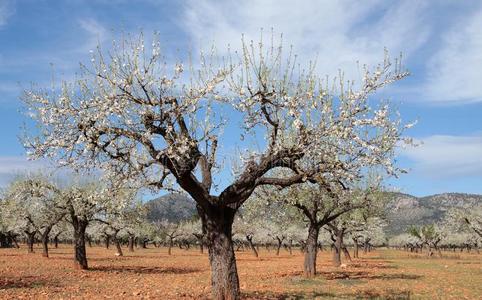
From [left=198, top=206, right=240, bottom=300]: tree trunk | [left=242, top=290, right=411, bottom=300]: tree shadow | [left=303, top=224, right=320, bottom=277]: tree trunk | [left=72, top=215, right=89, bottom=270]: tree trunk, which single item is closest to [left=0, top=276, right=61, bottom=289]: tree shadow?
[left=72, top=215, right=89, bottom=270]: tree trunk

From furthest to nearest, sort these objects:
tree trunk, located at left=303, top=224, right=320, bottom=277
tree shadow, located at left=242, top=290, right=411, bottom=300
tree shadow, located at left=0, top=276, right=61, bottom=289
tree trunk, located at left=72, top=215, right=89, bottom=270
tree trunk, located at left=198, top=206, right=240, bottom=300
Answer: tree trunk, located at left=72, top=215, right=89, bottom=270 → tree trunk, located at left=303, top=224, right=320, bottom=277 → tree shadow, located at left=0, top=276, right=61, bottom=289 → tree shadow, located at left=242, top=290, right=411, bottom=300 → tree trunk, located at left=198, top=206, right=240, bottom=300

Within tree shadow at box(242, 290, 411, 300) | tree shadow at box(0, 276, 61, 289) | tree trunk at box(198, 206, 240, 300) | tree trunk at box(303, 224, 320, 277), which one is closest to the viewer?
tree trunk at box(198, 206, 240, 300)


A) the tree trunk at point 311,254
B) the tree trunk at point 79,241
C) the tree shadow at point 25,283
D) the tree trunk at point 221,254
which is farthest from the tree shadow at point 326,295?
the tree trunk at point 79,241

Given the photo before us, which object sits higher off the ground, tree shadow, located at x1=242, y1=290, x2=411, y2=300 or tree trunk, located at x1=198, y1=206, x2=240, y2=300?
tree trunk, located at x1=198, y1=206, x2=240, y2=300

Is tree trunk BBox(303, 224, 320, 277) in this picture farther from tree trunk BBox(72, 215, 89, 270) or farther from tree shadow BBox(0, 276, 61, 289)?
tree trunk BBox(72, 215, 89, 270)

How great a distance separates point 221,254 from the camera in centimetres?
1875

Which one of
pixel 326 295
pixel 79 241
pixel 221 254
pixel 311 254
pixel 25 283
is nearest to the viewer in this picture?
pixel 221 254

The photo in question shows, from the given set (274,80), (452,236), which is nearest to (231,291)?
(274,80)

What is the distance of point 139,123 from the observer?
17656mm

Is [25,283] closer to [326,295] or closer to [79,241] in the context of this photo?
[79,241]

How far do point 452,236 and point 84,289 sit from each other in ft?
476

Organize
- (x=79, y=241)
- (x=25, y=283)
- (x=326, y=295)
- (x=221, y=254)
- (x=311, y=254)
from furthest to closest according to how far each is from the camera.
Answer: (x=79, y=241) → (x=311, y=254) → (x=25, y=283) → (x=326, y=295) → (x=221, y=254)

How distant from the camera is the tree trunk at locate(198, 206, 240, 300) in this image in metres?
18.5

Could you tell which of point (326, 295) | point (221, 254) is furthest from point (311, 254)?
point (221, 254)
